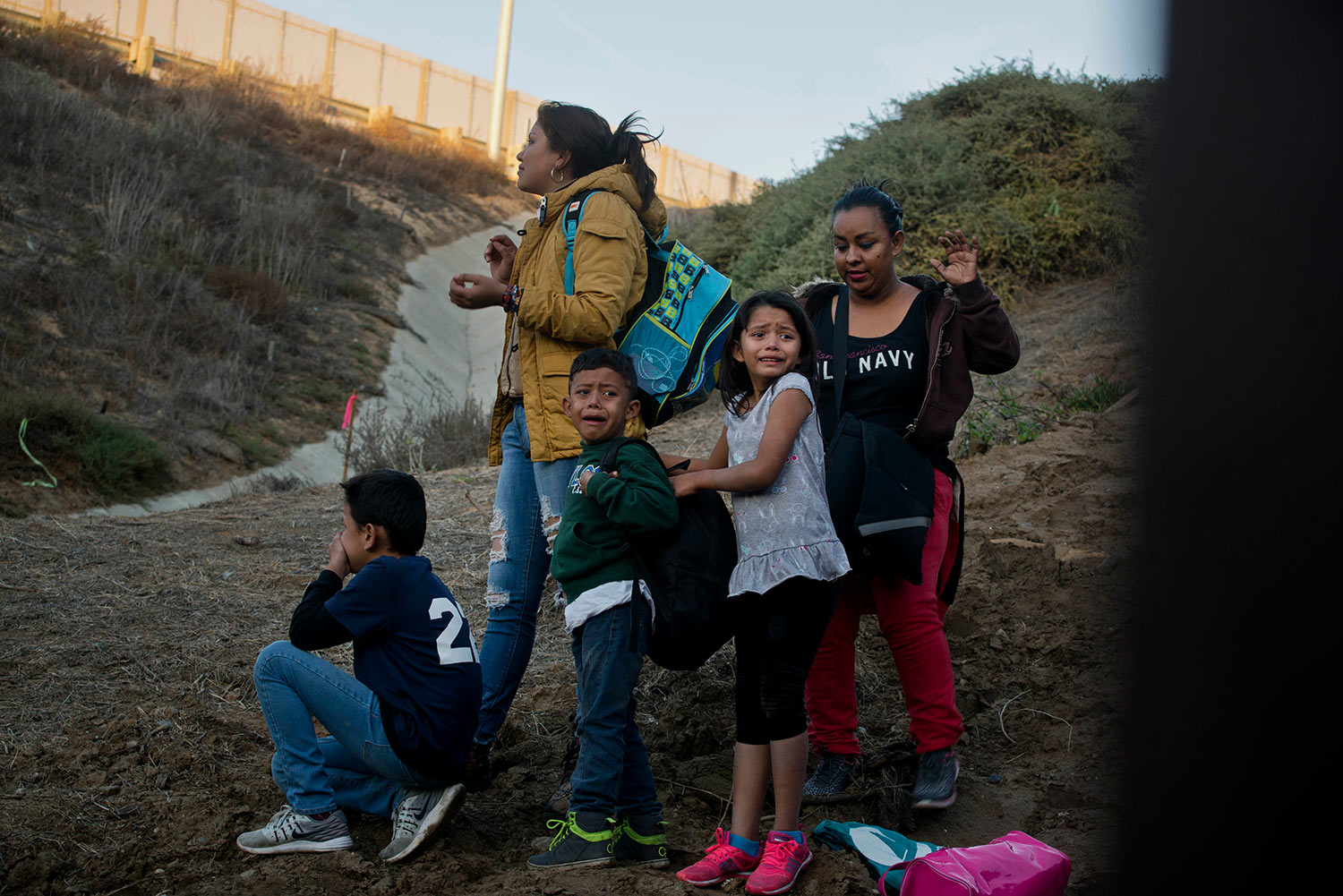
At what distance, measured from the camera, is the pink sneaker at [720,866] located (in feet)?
8.48

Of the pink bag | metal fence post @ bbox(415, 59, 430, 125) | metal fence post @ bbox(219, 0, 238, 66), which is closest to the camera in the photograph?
the pink bag

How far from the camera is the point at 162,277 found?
1340 cm

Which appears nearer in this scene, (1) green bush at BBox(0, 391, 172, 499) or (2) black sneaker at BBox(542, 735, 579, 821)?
(2) black sneaker at BBox(542, 735, 579, 821)

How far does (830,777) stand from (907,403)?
1.17 metres

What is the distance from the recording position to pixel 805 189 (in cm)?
1238

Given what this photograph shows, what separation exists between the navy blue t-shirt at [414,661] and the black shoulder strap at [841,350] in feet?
4.29

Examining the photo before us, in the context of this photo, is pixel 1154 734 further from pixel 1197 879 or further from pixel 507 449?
pixel 507 449

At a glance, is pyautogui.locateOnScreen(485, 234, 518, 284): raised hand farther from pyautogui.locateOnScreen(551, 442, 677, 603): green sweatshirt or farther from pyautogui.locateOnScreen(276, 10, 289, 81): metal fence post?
pyautogui.locateOnScreen(276, 10, 289, 81): metal fence post

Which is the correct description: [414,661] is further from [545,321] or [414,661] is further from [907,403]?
[907,403]

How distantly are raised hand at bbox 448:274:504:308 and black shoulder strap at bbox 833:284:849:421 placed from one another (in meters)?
1.06

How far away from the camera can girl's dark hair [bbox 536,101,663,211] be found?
11.4 ft

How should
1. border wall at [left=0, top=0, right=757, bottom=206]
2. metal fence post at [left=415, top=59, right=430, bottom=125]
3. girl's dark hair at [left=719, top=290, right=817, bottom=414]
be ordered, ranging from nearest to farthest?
girl's dark hair at [left=719, top=290, right=817, bottom=414]
border wall at [left=0, top=0, right=757, bottom=206]
metal fence post at [left=415, top=59, right=430, bottom=125]

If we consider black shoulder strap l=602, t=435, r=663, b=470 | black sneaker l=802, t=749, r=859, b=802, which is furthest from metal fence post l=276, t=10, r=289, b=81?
black sneaker l=802, t=749, r=859, b=802

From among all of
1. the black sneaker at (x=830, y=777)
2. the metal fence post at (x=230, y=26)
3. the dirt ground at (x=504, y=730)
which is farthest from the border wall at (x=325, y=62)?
the black sneaker at (x=830, y=777)
